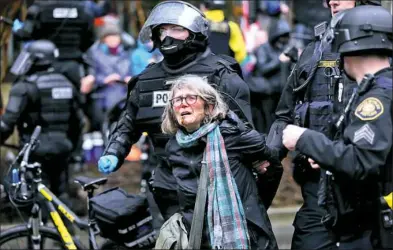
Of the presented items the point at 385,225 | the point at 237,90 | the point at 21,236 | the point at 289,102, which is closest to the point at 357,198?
the point at 385,225

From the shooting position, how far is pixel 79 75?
485 inches

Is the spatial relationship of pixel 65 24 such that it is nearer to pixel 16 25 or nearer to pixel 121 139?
pixel 16 25

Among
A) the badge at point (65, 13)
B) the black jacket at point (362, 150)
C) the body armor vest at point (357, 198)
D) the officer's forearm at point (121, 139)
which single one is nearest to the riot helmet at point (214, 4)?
the badge at point (65, 13)

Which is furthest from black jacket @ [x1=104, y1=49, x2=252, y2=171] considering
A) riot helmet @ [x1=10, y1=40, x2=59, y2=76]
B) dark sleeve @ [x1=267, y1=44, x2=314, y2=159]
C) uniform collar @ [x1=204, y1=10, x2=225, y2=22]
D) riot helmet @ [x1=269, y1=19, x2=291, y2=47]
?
riot helmet @ [x1=269, y1=19, x2=291, y2=47]

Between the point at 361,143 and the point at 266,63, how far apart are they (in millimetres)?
8046

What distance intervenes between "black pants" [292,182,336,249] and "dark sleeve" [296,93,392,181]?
103cm

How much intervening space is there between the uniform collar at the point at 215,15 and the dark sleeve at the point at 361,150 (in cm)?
616

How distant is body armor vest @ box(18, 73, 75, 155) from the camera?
425 inches

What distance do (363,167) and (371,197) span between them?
0.29 m

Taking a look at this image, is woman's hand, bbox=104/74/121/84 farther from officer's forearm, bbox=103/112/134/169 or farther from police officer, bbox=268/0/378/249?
police officer, bbox=268/0/378/249

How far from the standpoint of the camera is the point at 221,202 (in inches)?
266

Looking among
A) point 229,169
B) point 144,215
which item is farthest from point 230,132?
point 144,215

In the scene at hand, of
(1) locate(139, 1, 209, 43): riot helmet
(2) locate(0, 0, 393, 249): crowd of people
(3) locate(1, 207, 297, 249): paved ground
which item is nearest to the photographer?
(2) locate(0, 0, 393, 249): crowd of people

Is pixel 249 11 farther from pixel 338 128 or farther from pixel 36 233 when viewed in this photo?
pixel 338 128
